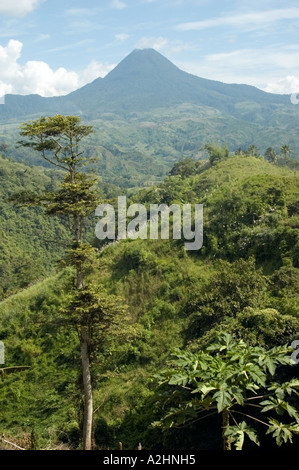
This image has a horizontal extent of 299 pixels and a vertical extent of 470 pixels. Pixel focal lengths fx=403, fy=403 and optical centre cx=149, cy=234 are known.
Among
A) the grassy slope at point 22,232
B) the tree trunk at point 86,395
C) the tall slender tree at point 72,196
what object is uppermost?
the grassy slope at point 22,232

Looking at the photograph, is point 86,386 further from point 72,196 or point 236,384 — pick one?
point 236,384

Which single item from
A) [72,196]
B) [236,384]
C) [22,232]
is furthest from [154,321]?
[22,232]

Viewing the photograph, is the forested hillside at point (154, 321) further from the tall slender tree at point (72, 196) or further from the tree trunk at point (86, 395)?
the tall slender tree at point (72, 196)

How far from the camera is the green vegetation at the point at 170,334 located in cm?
630

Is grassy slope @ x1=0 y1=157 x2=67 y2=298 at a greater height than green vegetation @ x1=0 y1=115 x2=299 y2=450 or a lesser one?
greater

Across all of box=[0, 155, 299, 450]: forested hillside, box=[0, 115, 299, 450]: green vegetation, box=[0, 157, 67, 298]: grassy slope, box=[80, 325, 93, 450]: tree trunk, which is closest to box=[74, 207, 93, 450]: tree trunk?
box=[80, 325, 93, 450]: tree trunk

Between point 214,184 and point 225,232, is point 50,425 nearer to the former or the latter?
point 225,232

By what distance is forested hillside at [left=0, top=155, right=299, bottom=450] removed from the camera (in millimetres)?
9531

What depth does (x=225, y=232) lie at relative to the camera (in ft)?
60.6

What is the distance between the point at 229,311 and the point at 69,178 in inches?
213

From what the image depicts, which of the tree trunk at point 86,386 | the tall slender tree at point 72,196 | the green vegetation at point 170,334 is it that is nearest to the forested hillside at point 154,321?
the green vegetation at point 170,334

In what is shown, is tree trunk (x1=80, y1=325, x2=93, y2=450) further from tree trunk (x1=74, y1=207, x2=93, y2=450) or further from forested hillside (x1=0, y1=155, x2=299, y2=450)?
forested hillside (x1=0, y1=155, x2=299, y2=450)

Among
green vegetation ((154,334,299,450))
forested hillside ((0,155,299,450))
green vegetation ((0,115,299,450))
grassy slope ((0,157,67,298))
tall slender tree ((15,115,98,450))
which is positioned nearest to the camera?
green vegetation ((154,334,299,450))

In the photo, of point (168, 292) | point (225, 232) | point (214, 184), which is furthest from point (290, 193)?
point (214, 184)
